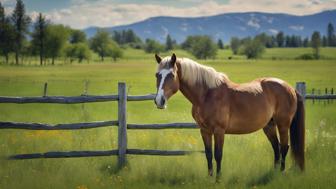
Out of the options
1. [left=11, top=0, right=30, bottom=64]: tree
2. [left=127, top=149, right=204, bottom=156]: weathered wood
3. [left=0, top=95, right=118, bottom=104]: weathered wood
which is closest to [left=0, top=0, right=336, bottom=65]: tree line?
[left=11, top=0, right=30, bottom=64]: tree

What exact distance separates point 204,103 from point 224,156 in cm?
216

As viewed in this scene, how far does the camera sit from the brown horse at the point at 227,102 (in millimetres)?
6922

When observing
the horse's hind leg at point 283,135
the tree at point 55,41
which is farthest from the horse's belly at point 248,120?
the tree at point 55,41

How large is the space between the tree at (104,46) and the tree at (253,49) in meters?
41.5

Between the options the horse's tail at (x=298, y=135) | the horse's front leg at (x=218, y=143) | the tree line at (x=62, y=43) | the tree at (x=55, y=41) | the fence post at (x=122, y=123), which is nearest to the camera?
the horse's front leg at (x=218, y=143)

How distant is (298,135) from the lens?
8.14m

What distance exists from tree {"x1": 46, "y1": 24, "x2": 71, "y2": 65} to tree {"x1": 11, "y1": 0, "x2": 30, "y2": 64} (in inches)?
606

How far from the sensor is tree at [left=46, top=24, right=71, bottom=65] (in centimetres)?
8230

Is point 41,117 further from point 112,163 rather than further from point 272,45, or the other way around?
point 272,45

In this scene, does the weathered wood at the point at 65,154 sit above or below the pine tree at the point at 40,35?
below

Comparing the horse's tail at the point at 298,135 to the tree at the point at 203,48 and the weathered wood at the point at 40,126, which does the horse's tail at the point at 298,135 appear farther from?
the tree at the point at 203,48

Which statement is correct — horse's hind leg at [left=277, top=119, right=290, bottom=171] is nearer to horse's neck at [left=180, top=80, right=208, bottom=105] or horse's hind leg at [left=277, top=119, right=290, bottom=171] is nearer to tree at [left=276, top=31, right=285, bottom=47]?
horse's neck at [left=180, top=80, right=208, bottom=105]

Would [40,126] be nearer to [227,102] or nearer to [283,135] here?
[227,102]

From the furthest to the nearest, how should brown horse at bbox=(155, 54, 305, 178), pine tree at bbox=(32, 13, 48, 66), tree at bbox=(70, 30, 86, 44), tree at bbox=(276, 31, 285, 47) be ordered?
tree at bbox=(276, 31, 285, 47)
tree at bbox=(70, 30, 86, 44)
pine tree at bbox=(32, 13, 48, 66)
brown horse at bbox=(155, 54, 305, 178)
